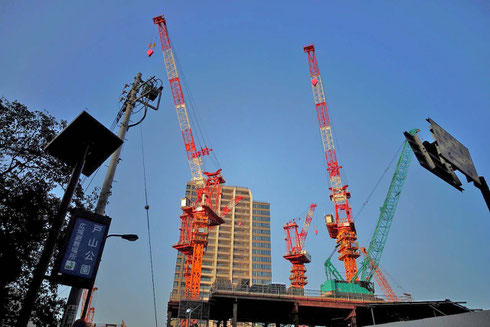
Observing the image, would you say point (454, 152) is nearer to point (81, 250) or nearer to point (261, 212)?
point (81, 250)

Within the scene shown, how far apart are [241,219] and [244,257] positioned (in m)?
17.4

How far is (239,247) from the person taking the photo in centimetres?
12600

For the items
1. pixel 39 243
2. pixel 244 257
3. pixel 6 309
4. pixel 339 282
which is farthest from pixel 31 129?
pixel 244 257

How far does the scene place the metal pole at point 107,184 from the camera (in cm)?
816

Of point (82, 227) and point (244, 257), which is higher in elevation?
point (244, 257)

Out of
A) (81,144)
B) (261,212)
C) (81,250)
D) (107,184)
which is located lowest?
(81,250)

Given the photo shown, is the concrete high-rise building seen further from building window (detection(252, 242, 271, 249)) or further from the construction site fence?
the construction site fence

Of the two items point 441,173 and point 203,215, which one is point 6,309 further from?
point 203,215

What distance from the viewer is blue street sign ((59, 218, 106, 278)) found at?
7559mm

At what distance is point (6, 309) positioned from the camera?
14.2 meters

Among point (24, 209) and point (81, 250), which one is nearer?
point (81, 250)

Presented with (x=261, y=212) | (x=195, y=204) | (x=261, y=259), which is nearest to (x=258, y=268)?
(x=261, y=259)

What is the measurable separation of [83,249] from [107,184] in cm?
249

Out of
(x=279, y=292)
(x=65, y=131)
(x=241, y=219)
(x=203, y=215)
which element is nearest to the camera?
(x=65, y=131)
